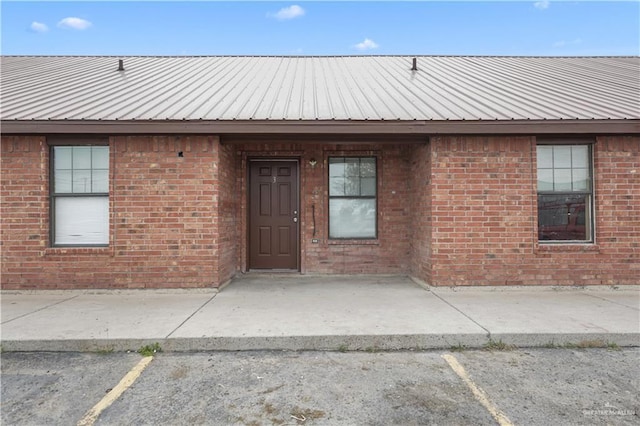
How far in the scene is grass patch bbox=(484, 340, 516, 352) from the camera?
3.76m

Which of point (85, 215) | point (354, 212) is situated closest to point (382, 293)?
point (354, 212)

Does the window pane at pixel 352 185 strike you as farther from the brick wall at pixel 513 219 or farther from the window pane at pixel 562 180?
the window pane at pixel 562 180

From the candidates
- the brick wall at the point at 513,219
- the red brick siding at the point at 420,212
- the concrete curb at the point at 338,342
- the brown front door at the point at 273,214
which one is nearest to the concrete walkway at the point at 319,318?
the concrete curb at the point at 338,342

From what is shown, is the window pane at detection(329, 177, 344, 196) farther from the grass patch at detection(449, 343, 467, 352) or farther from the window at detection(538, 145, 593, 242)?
the grass patch at detection(449, 343, 467, 352)

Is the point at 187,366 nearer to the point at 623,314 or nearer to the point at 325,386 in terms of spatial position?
the point at 325,386

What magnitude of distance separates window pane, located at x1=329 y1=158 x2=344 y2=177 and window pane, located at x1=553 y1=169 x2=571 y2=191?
384 cm

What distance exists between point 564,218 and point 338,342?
4.86 metres

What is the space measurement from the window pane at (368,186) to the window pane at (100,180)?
15.5 ft

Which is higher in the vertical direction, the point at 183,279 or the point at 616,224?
the point at 616,224

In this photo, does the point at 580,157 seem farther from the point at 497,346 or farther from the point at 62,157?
the point at 62,157

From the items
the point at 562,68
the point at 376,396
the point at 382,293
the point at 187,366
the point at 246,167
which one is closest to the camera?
the point at 376,396

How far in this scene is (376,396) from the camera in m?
2.87

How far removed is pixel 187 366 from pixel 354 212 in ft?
15.6

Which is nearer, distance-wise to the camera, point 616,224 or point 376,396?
point 376,396
